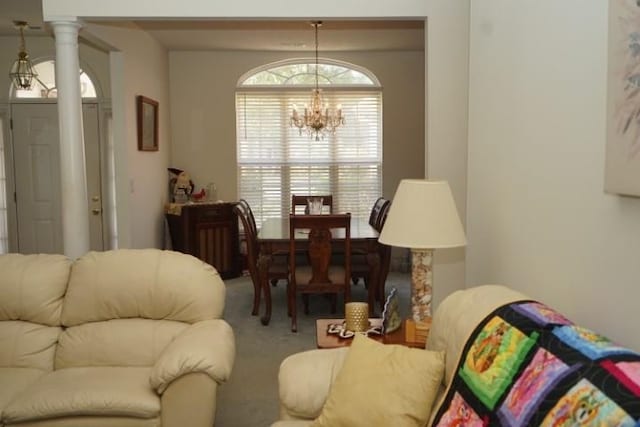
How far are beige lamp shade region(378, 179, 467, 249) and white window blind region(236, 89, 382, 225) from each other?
4.55m

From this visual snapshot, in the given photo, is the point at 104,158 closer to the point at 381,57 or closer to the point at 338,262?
the point at 338,262

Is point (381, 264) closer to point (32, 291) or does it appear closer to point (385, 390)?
point (32, 291)

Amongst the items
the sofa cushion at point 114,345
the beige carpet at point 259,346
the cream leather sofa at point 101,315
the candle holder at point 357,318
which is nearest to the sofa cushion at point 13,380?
Answer: the cream leather sofa at point 101,315

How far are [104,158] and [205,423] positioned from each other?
4.45m

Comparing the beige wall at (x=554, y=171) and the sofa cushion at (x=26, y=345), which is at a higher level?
the beige wall at (x=554, y=171)

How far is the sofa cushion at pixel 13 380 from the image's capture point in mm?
2473

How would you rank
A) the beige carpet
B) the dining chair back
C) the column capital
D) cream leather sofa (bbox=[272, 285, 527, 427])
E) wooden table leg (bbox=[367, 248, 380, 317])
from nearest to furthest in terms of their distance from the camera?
1. cream leather sofa (bbox=[272, 285, 527, 427])
2. the beige carpet
3. the column capital
4. wooden table leg (bbox=[367, 248, 380, 317])
5. the dining chair back

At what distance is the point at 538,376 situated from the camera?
150cm

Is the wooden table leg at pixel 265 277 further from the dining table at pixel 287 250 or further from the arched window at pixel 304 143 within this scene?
the arched window at pixel 304 143

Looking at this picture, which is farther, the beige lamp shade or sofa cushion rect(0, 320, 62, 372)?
sofa cushion rect(0, 320, 62, 372)

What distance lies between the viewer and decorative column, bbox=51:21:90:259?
151 inches

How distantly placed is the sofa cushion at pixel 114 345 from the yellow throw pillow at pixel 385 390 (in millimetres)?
1132

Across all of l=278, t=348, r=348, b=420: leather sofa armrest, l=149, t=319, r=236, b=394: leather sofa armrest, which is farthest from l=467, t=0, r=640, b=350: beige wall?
l=149, t=319, r=236, b=394: leather sofa armrest

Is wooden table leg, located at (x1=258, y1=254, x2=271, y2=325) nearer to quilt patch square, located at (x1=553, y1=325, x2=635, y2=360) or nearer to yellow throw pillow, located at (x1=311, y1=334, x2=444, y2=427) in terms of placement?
yellow throw pillow, located at (x1=311, y1=334, x2=444, y2=427)
